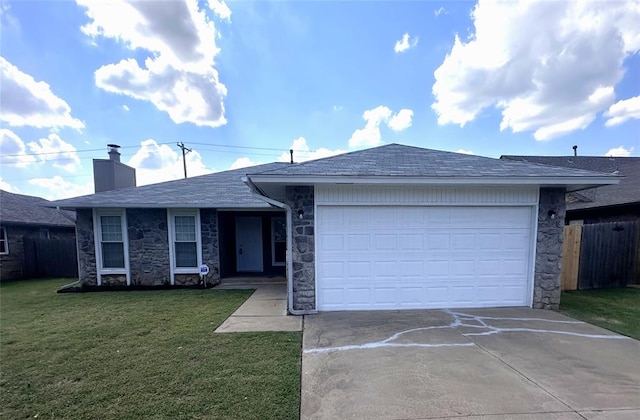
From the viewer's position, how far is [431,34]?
921 cm

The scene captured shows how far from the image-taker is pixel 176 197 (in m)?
8.41

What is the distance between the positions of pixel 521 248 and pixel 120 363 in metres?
7.27

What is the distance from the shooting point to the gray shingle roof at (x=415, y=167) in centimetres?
501

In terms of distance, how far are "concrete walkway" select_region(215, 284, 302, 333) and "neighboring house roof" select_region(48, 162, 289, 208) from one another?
2801mm

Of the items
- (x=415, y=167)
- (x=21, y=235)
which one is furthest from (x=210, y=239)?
(x=21, y=235)

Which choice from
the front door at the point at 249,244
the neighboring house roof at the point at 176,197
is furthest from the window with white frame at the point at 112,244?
the front door at the point at 249,244

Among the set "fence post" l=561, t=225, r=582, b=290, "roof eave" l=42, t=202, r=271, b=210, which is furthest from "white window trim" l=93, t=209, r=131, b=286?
"fence post" l=561, t=225, r=582, b=290

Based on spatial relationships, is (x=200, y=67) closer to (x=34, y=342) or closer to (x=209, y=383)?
(x=34, y=342)

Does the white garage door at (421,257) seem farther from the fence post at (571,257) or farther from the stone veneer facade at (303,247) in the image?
the fence post at (571,257)

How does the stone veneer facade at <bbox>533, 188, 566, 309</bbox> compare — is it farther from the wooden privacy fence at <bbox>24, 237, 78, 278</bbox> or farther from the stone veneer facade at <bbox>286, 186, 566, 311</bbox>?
the wooden privacy fence at <bbox>24, 237, 78, 278</bbox>

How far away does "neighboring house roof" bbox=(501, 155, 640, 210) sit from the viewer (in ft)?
30.2

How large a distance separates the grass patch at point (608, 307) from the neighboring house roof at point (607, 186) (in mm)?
3110

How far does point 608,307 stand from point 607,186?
588cm

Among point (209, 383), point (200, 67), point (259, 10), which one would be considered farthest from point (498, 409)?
point (200, 67)
